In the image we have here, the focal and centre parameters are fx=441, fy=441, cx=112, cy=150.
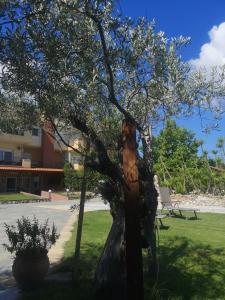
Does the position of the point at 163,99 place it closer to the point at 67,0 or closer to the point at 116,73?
the point at 116,73

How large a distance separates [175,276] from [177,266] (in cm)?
86

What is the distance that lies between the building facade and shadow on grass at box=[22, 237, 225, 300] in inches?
1362

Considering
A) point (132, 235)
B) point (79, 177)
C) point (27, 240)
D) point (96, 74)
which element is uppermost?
point (96, 74)

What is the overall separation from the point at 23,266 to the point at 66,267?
1.58 meters

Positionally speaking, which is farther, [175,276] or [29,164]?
[29,164]

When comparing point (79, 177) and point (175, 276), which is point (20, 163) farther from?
point (79, 177)

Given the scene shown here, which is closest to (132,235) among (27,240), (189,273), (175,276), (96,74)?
(96,74)

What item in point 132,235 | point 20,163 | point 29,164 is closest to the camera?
point 132,235

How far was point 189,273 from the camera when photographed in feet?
26.4

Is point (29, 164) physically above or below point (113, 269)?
above

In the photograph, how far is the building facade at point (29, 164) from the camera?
152 feet

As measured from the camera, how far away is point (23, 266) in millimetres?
6871

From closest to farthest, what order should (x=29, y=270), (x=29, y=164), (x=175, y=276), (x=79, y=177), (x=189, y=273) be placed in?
(x=29, y=270) → (x=79, y=177) → (x=175, y=276) → (x=189, y=273) → (x=29, y=164)

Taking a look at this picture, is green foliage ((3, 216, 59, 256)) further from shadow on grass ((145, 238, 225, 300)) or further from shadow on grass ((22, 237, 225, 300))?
shadow on grass ((145, 238, 225, 300))
